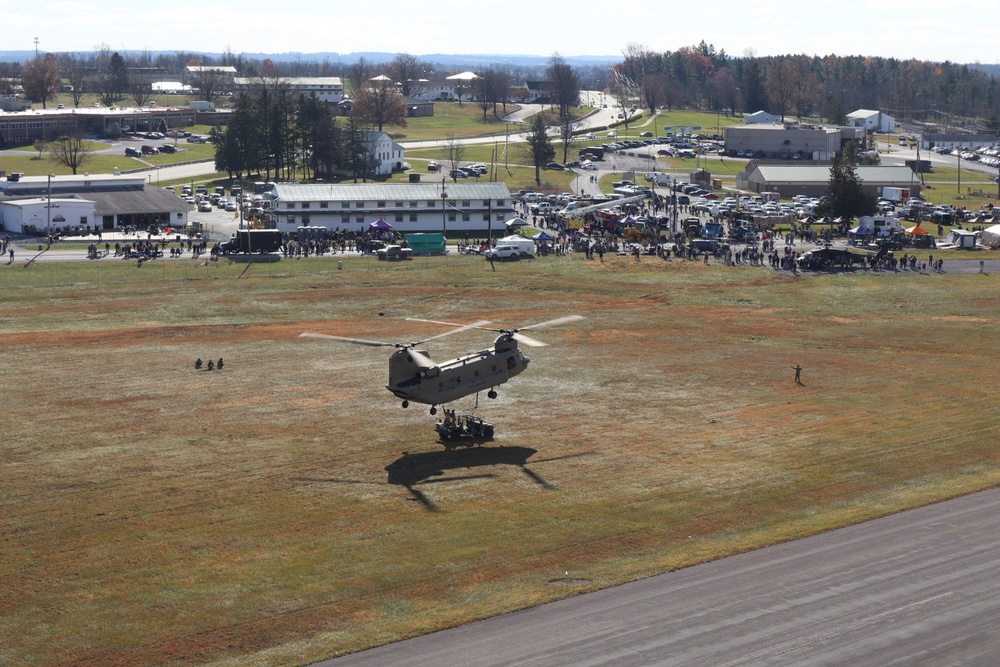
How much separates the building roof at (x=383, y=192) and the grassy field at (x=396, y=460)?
34638mm

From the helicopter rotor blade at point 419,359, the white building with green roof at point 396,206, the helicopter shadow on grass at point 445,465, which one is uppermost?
the white building with green roof at point 396,206

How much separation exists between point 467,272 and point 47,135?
113429mm

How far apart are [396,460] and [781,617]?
16390 mm

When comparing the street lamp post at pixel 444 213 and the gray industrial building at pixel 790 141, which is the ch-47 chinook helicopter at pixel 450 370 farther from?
the gray industrial building at pixel 790 141

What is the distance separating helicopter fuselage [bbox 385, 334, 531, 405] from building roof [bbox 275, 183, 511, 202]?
6938 centimetres

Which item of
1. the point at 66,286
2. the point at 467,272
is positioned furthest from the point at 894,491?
the point at 66,286

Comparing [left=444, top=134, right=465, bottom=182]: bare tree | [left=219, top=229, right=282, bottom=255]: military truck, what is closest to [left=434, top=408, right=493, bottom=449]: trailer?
[left=219, top=229, right=282, bottom=255]: military truck

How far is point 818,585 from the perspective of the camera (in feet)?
96.2

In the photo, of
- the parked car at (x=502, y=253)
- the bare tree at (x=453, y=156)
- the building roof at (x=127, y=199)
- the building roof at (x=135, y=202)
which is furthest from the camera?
the bare tree at (x=453, y=156)

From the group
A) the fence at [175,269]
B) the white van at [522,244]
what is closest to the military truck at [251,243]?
the fence at [175,269]

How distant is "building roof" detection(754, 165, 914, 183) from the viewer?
136375 millimetres

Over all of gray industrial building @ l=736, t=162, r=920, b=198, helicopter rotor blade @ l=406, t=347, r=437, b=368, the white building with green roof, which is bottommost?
helicopter rotor blade @ l=406, t=347, r=437, b=368

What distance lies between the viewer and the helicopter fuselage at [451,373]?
3803cm

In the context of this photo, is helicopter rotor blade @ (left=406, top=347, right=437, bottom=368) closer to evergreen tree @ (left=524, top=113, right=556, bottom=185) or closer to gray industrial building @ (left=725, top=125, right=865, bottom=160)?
evergreen tree @ (left=524, top=113, right=556, bottom=185)
